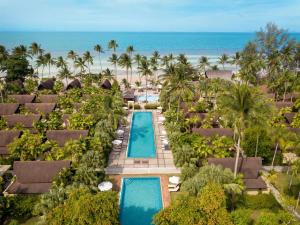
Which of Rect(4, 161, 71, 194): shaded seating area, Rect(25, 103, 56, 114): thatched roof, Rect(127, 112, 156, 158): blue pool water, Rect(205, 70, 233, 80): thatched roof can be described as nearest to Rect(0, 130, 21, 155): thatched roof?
Rect(4, 161, 71, 194): shaded seating area

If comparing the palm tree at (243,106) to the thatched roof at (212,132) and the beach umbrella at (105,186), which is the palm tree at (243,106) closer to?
the thatched roof at (212,132)

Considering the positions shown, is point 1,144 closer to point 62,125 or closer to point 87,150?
point 62,125

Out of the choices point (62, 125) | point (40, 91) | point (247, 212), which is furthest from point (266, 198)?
point (40, 91)

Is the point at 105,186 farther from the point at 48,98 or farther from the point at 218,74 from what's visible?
the point at 218,74

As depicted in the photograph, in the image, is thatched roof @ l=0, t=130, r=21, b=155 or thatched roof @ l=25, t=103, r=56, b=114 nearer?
thatched roof @ l=0, t=130, r=21, b=155

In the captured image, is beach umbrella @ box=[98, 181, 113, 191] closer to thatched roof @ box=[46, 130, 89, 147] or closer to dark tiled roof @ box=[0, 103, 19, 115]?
thatched roof @ box=[46, 130, 89, 147]

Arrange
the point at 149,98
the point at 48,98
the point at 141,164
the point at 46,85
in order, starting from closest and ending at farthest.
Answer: the point at 141,164 → the point at 48,98 → the point at 46,85 → the point at 149,98

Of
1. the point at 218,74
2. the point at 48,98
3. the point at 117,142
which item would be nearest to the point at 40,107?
the point at 48,98
